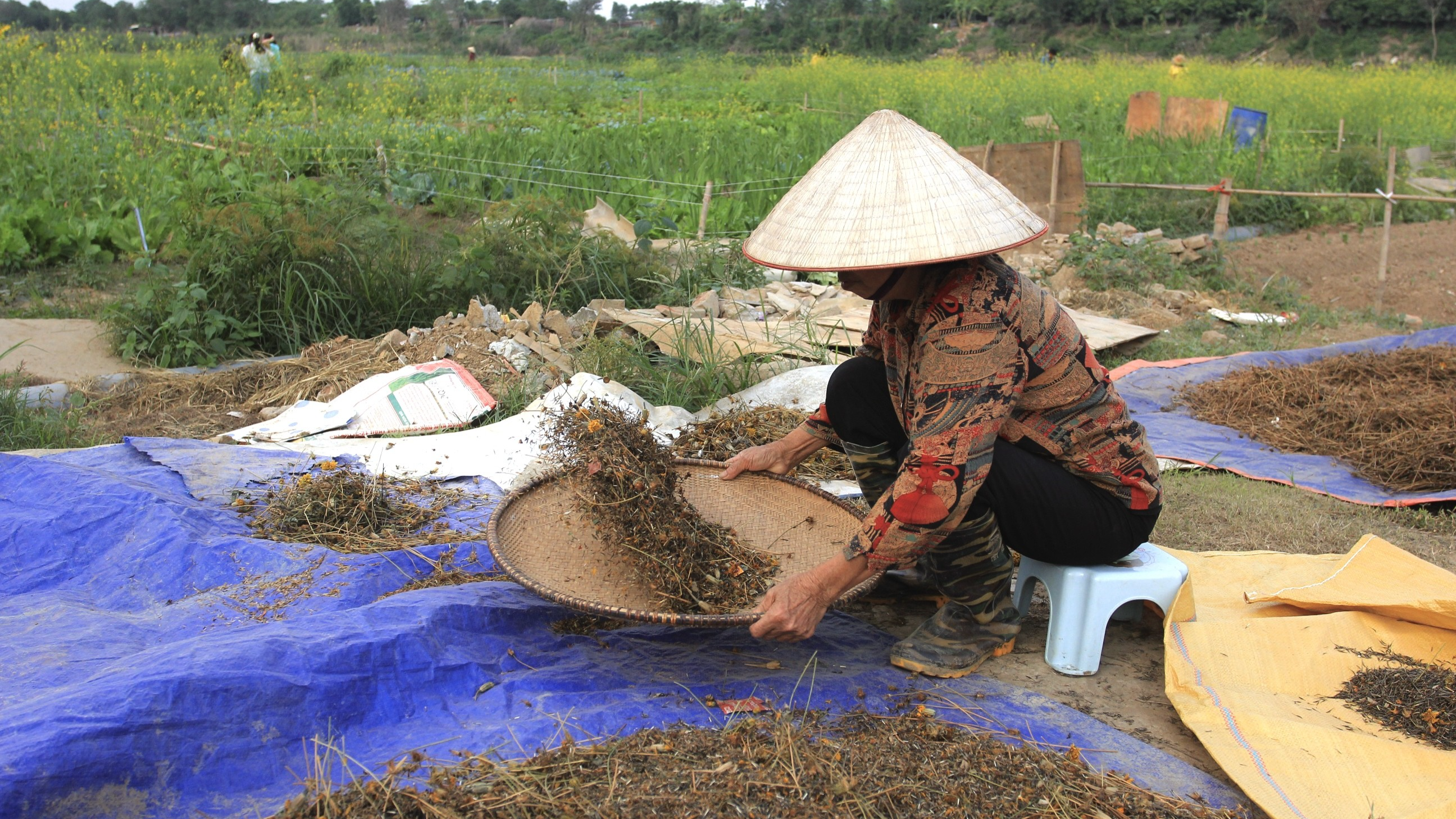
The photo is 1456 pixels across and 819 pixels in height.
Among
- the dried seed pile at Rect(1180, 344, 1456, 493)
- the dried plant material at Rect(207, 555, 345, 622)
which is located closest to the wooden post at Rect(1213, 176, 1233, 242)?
the dried seed pile at Rect(1180, 344, 1456, 493)

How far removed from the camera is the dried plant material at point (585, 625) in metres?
2.05

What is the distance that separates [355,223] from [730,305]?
6.10 ft

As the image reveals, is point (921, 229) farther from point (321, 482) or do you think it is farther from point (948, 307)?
point (321, 482)

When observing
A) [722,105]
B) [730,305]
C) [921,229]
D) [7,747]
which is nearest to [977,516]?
[921,229]

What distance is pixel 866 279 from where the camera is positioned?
176cm

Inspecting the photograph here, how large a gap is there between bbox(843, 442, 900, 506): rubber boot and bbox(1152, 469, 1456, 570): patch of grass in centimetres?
108

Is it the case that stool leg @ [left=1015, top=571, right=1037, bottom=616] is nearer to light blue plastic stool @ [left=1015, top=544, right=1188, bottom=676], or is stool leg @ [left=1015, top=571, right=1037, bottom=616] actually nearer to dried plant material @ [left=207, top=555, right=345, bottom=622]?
light blue plastic stool @ [left=1015, top=544, right=1188, bottom=676]

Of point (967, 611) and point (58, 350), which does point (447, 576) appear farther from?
point (58, 350)

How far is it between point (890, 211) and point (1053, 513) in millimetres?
682

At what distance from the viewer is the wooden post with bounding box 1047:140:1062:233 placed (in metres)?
7.56

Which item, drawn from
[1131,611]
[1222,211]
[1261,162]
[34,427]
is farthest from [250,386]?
[1261,162]

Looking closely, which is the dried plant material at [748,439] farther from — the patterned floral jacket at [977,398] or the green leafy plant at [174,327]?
the green leafy plant at [174,327]

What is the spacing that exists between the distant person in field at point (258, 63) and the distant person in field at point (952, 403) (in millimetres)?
10493

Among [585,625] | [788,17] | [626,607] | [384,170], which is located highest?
[788,17]
